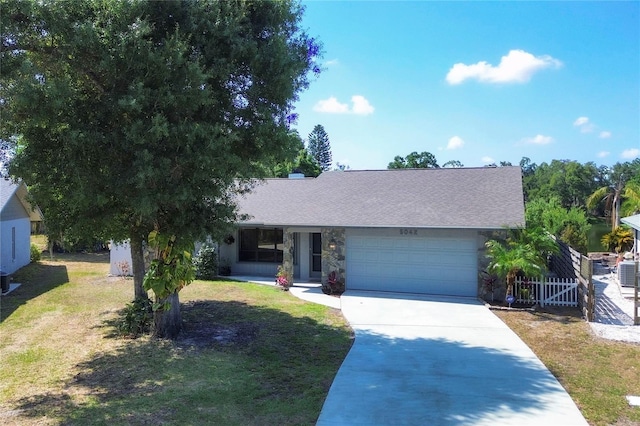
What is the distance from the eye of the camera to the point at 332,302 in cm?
1466

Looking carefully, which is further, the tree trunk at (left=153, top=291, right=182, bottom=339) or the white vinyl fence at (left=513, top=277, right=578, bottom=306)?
the white vinyl fence at (left=513, top=277, right=578, bottom=306)

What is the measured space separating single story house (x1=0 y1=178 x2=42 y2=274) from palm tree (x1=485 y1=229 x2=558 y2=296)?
18.2 m

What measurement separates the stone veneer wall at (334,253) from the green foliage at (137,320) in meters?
6.89

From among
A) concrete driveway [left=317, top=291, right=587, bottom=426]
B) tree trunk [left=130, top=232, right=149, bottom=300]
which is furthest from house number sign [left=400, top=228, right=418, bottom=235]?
tree trunk [left=130, top=232, right=149, bottom=300]

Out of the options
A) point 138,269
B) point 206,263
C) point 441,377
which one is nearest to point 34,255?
point 206,263

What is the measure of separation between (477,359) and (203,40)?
8251mm

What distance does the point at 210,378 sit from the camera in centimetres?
796

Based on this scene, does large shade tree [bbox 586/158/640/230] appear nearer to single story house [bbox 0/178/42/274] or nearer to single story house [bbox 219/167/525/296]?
single story house [bbox 219/167/525/296]

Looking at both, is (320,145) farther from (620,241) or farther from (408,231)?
(408,231)

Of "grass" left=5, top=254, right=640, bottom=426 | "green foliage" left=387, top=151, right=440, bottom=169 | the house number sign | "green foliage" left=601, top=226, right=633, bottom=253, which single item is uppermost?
"green foliage" left=387, top=151, right=440, bottom=169

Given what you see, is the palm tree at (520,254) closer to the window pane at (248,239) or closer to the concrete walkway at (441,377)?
the concrete walkway at (441,377)

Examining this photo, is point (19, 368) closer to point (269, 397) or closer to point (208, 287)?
point (269, 397)

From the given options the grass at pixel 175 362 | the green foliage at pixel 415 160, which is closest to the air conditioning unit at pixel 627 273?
the grass at pixel 175 362

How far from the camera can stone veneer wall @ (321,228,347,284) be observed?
53.9ft
